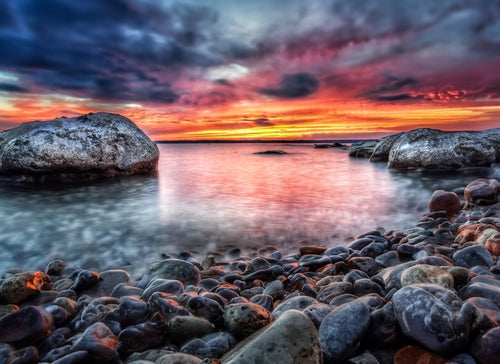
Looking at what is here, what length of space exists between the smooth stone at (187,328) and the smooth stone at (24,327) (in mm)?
825

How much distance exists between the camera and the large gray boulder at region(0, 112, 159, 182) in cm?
836

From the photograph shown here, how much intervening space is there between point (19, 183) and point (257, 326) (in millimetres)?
9465

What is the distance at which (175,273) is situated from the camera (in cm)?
286

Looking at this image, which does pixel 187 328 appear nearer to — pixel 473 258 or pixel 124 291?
pixel 124 291

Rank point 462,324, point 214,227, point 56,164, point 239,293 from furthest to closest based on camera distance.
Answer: point 56,164, point 214,227, point 239,293, point 462,324

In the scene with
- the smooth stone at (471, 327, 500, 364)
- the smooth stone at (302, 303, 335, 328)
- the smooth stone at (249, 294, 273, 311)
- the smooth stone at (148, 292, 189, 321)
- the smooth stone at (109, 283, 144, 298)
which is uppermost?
the smooth stone at (471, 327, 500, 364)

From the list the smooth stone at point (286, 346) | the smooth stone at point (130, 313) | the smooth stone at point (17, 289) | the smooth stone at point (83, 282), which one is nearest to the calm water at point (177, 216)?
the smooth stone at point (83, 282)

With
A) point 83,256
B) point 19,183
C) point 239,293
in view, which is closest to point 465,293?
point 239,293

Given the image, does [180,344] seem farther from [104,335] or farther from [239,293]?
[239,293]

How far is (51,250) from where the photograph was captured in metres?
4.13

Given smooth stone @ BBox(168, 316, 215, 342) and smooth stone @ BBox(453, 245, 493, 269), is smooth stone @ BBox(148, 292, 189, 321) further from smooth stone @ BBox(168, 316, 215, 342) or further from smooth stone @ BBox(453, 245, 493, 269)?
smooth stone @ BBox(453, 245, 493, 269)

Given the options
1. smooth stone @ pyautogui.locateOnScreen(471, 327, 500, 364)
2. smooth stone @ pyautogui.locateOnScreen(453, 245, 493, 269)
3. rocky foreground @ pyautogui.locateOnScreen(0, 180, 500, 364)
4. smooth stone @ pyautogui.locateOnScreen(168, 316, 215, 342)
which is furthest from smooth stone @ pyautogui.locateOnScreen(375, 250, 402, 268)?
smooth stone @ pyautogui.locateOnScreen(168, 316, 215, 342)

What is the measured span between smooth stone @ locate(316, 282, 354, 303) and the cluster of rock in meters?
10.9

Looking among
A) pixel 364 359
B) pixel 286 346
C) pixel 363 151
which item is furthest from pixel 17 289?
pixel 363 151
